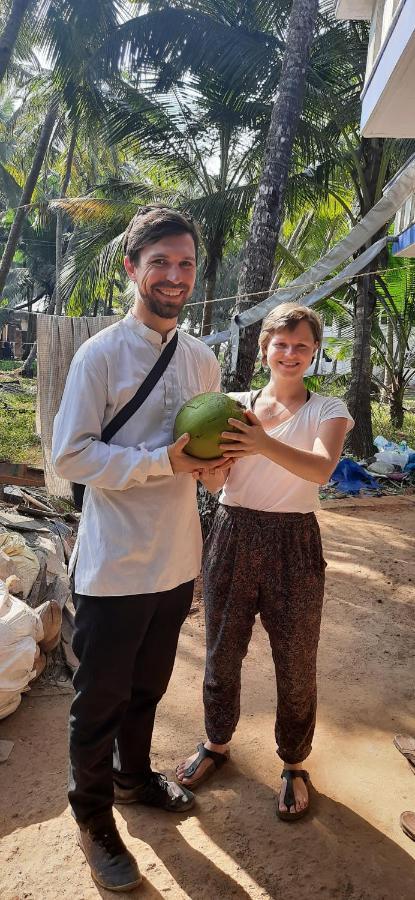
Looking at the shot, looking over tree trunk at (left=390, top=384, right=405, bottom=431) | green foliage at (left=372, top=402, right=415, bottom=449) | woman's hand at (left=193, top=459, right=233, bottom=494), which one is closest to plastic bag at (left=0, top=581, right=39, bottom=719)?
woman's hand at (left=193, top=459, right=233, bottom=494)

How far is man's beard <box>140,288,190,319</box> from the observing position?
1.74 meters

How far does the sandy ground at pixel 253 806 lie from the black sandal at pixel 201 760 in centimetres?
4

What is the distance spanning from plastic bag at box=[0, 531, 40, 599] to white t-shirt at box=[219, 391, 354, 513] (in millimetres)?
1755

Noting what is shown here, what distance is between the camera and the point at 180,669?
135 inches

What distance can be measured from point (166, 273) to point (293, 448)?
0.62 m

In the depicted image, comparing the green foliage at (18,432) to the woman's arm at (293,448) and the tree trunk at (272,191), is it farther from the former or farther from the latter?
the woman's arm at (293,448)

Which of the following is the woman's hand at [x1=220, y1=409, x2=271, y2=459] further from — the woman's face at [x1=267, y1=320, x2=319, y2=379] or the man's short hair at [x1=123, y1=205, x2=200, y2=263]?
the man's short hair at [x1=123, y1=205, x2=200, y2=263]

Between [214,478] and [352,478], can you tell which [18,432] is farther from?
[214,478]

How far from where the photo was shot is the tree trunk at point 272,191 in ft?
16.6

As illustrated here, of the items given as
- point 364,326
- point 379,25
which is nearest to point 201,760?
point 379,25

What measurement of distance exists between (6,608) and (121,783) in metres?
0.95

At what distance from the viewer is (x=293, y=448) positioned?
1840 millimetres

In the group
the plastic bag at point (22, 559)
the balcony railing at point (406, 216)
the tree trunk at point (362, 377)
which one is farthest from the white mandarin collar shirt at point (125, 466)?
the tree trunk at point (362, 377)

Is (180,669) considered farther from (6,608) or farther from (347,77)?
(347,77)
